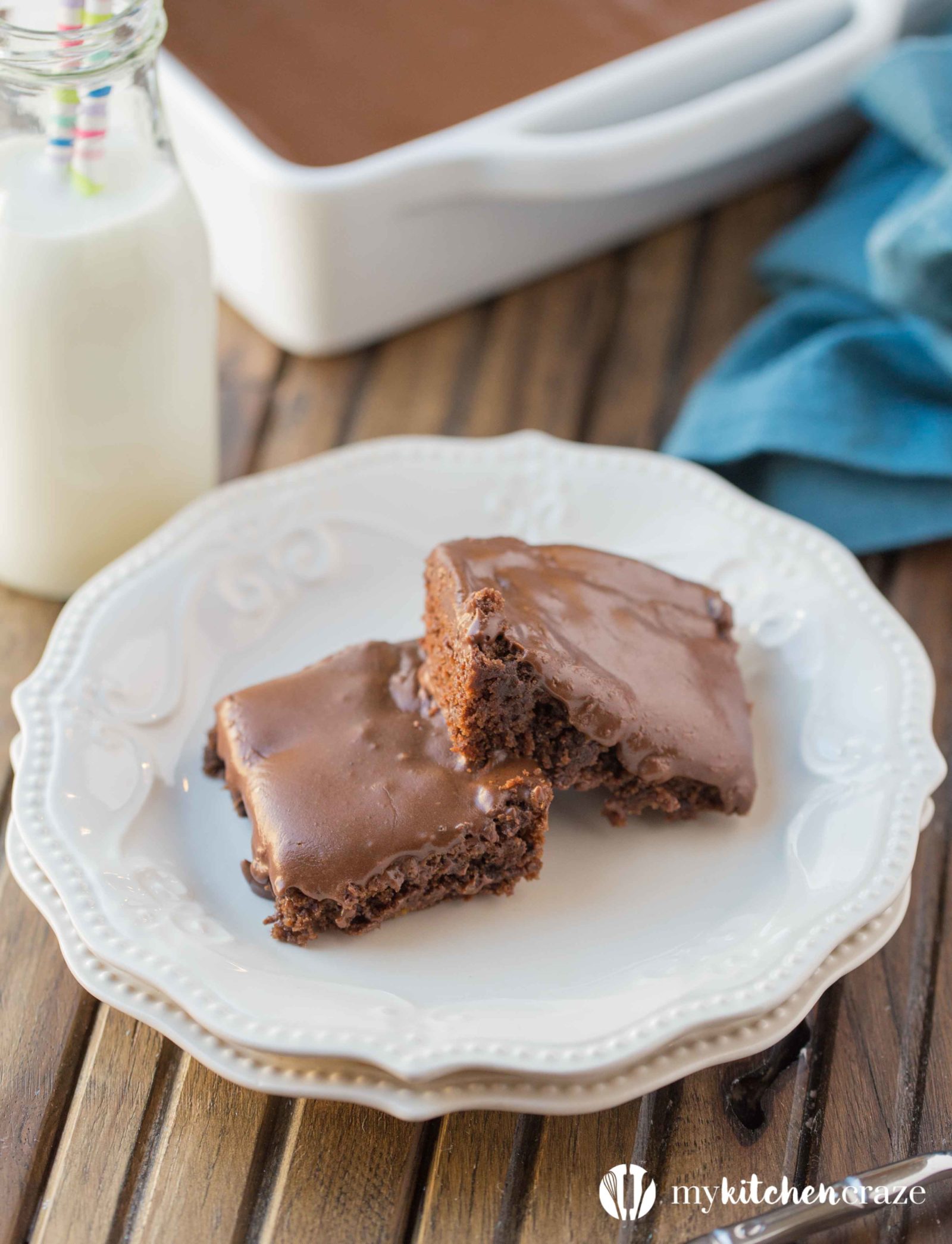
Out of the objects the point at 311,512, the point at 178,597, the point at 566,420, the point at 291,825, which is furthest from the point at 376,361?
the point at 291,825

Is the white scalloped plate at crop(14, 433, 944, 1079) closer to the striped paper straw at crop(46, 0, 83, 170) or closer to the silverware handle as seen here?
the silverware handle

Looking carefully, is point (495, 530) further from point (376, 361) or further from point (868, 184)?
point (868, 184)

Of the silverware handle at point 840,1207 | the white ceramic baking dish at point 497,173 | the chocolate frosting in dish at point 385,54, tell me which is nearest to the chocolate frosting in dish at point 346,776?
the silverware handle at point 840,1207

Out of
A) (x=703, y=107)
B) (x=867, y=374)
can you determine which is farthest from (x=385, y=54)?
(x=867, y=374)

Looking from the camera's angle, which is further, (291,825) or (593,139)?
(593,139)

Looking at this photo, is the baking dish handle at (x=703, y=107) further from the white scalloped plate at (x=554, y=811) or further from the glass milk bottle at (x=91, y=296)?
the glass milk bottle at (x=91, y=296)

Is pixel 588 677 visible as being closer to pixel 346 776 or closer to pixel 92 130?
pixel 346 776
